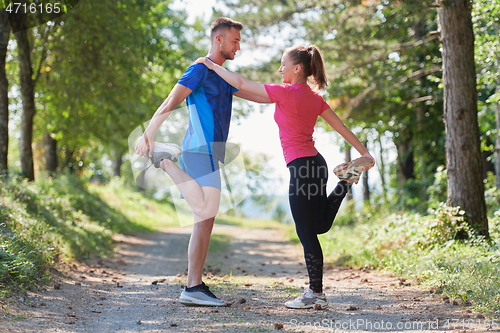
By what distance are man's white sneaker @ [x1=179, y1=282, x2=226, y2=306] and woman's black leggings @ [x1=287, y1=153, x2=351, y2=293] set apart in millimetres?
906

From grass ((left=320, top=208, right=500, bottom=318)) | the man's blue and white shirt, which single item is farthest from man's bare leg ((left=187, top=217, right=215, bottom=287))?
grass ((left=320, top=208, right=500, bottom=318))

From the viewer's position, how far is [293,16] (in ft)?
47.7

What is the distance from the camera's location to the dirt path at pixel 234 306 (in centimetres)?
382

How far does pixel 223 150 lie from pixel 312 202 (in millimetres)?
959

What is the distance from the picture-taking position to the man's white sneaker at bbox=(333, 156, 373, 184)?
14.8ft

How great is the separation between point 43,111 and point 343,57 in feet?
33.4

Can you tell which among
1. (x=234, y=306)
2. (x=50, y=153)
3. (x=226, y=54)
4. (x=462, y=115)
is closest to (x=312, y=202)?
(x=234, y=306)

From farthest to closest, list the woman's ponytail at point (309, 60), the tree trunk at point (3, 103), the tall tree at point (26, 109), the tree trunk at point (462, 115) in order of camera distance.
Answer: the tall tree at point (26, 109)
the tree trunk at point (3, 103)
the tree trunk at point (462, 115)
the woman's ponytail at point (309, 60)

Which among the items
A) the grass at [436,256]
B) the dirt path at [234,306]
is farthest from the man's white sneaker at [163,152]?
the grass at [436,256]

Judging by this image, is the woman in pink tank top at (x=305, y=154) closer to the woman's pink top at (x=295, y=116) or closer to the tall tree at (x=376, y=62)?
the woman's pink top at (x=295, y=116)

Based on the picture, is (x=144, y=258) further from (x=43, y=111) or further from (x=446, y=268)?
(x=43, y=111)

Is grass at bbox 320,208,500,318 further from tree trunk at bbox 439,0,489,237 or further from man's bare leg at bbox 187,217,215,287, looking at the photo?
man's bare leg at bbox 187,217,215,287

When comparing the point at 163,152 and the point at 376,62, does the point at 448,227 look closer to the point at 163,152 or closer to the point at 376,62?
the point at 163,152

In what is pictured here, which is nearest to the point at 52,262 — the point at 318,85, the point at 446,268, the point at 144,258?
the point at 144,258
